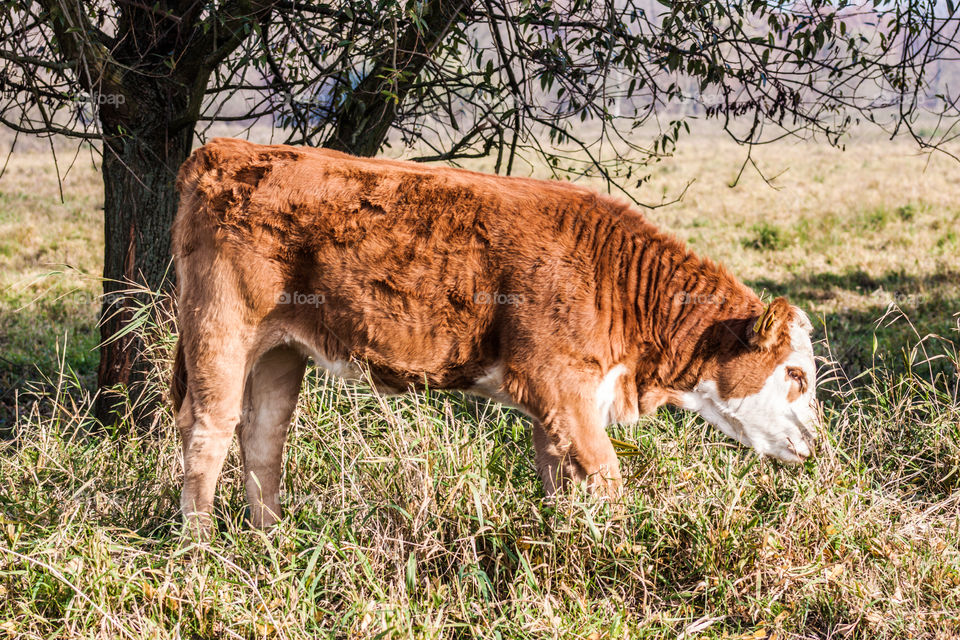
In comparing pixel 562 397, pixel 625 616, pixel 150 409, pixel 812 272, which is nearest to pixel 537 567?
pixel 625 616

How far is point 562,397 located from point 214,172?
6.00ft

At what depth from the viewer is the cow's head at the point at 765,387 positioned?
4.04 meters

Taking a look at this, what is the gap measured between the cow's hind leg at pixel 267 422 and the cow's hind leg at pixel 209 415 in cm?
27

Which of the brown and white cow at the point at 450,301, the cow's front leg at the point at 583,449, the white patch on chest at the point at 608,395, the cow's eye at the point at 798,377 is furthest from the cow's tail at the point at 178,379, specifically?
the cow's eye at the point at 798,377

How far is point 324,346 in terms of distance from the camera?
390 cm

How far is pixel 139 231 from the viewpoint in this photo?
17.3ft

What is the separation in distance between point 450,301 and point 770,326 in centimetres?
143

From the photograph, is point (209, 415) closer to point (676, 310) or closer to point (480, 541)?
point (480, 541)

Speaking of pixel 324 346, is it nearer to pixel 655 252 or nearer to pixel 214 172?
pixel 214 172

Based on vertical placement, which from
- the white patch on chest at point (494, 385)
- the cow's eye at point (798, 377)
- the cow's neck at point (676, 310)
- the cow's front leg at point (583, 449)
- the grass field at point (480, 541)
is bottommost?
the grass field at point (480, 541)

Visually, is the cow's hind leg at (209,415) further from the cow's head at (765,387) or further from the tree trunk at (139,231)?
the cow's head at (765,387)

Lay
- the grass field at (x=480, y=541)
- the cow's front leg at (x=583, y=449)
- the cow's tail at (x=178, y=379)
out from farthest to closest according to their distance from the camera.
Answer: the cow's tail at (x=178, y=379) → the cow's front leg at (x=583, y=449) → the grass field at (x=480, y=541)

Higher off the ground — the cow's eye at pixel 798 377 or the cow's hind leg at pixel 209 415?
the cow's eye at pixel 798 377

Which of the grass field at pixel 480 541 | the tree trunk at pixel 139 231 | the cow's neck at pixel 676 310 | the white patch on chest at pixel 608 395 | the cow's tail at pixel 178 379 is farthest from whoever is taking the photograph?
the tree trunk at pixel 139 231
